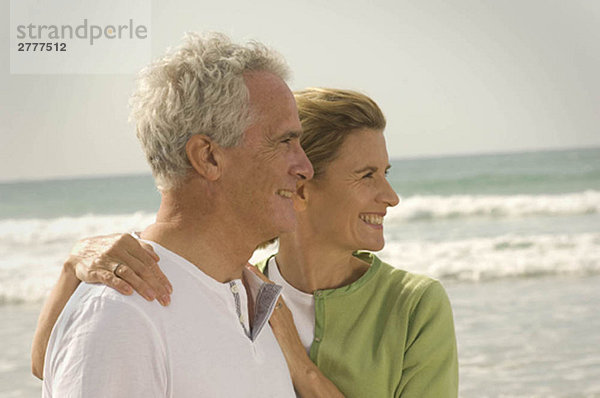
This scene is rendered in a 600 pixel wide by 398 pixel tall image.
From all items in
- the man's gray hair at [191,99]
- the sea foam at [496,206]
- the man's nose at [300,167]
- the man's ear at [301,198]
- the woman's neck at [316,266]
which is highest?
the man's gray hair at [191,99]

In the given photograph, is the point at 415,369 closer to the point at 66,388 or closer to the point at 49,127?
the point at 66,388

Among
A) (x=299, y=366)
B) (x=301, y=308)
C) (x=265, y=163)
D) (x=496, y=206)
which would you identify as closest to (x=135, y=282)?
(x=265, y=163)

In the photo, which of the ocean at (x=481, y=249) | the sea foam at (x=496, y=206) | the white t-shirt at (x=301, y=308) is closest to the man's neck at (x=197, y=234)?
the white t-shirt at (x=301, y=308)

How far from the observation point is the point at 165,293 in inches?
55.4

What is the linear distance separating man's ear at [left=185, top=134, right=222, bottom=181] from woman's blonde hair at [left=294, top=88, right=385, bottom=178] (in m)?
0.57

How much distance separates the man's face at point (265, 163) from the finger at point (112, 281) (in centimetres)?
27

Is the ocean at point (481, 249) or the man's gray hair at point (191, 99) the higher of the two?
the man's gray hair at point (191, 99)

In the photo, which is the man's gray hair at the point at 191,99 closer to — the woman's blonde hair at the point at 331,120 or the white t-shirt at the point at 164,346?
the white t-shirt at the point at 164,346

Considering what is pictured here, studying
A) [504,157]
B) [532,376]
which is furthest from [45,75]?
[532,376]

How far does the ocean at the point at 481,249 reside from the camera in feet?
20.7

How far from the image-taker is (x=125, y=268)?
1385mm

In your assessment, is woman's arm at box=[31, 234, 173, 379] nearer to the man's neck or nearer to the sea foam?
the man's neck

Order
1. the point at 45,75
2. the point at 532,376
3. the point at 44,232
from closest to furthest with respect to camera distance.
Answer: the point at 532,376
the point at 44,232
the point at 45,75

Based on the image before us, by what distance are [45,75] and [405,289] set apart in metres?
19.1
